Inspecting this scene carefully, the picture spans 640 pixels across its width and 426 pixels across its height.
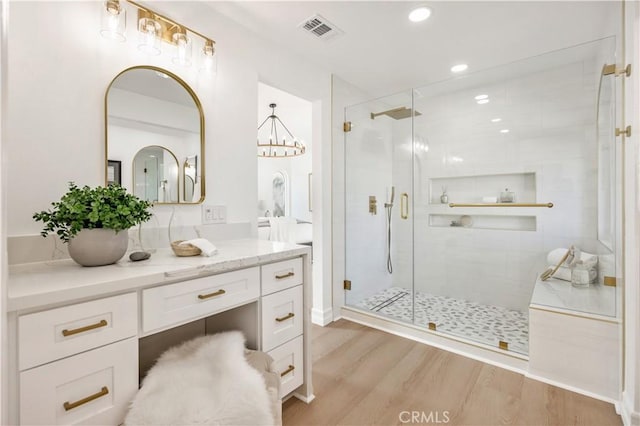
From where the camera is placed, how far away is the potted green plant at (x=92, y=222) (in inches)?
42.7

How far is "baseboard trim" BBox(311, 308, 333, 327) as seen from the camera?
273cm

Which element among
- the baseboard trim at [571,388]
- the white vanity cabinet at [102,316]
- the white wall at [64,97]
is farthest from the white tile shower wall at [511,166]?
the white vanity cabinet at [102,316]

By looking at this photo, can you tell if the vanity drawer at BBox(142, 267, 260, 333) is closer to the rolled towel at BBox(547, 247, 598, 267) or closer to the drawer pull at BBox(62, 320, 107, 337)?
the drawer pull at BBox(62, 320, 107, 337)

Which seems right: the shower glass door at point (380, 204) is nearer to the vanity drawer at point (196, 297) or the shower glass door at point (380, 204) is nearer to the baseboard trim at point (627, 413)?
the baseboard trim at point (627, 413)

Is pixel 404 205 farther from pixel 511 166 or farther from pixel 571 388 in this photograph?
pixel 571 388

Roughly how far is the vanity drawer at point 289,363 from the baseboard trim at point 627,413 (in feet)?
5.36

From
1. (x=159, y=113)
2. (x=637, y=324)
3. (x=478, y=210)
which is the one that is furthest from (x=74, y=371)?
(x=478, y=210)

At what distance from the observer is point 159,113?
1663 millimetres

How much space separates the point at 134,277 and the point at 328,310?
210 cm

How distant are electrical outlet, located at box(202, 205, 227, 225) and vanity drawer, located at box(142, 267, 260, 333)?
2.13 feet

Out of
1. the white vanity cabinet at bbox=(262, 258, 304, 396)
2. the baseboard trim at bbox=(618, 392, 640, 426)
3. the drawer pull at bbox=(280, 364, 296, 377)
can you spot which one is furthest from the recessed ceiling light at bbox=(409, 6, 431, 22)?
the baseboard trim at bbox=(618, 392, 640, 426)

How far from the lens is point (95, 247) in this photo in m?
1.10

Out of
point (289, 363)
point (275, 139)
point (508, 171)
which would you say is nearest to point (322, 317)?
point (289, 363)

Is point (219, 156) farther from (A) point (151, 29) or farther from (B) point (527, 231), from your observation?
(B) point (527, 231)
